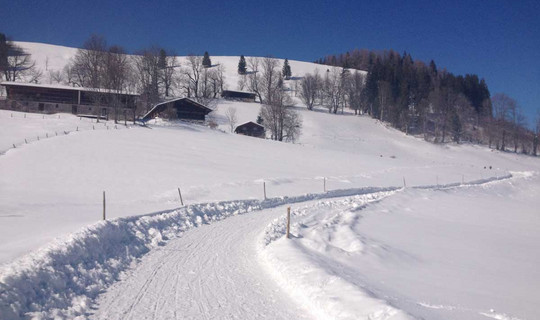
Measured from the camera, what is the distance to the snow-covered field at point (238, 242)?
7480 millimetres

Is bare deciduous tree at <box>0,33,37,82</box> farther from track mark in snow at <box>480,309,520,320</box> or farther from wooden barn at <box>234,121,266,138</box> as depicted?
track mark in snow at <box>480,309,520,320</box>

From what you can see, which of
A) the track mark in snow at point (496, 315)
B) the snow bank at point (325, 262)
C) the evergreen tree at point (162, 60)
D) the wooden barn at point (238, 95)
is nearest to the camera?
the snow bank at point (325, 262)

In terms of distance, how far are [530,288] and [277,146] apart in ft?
151

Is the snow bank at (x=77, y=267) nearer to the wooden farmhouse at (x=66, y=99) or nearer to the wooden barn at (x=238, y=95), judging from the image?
the wooden farmhouse at (x=66, y=99)

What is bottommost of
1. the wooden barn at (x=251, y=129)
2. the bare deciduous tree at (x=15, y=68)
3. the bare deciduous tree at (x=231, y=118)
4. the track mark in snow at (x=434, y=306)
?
the track mark in snow at (x=434, y=306)

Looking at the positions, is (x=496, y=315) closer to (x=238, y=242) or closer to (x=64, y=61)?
(x=238, y=242)

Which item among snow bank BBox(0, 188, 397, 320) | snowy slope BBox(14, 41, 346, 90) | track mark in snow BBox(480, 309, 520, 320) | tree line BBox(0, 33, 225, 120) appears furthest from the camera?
snowy slope BBox(14, 41, 346, 90)

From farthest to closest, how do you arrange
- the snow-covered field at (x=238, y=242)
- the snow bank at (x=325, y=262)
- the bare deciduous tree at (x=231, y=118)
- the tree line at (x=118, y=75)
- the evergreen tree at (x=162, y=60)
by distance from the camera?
the evergreen tree at (x=162, y=60) < the bare deciduous tree at (x=231, y=118) < the tree line at (x=118, y=75) < the snow-covered field at (x=238, y=242) < the snow bank at (x=325, y=262)

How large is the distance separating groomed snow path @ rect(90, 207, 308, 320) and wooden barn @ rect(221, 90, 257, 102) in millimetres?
104149

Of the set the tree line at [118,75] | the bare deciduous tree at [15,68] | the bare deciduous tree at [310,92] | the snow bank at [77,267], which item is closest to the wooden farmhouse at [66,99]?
the tree line at [118,75]

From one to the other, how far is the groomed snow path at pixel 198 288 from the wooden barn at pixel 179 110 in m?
57.0

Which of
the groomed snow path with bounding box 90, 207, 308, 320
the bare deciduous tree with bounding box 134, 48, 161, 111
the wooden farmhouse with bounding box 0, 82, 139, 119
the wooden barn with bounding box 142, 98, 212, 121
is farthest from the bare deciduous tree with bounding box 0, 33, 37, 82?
the groomed snow path with bounding box 90, 207, 308, 320

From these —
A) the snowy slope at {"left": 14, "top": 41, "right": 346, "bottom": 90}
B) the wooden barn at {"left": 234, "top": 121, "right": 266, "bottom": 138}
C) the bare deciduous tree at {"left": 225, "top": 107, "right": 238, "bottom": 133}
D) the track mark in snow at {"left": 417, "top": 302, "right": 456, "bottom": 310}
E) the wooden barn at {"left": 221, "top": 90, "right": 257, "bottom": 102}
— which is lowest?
the track mark in snow at {"left": 417, "top": 302, "right": 456, "bottom": 310}

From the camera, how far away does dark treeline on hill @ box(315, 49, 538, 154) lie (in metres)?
92.9
